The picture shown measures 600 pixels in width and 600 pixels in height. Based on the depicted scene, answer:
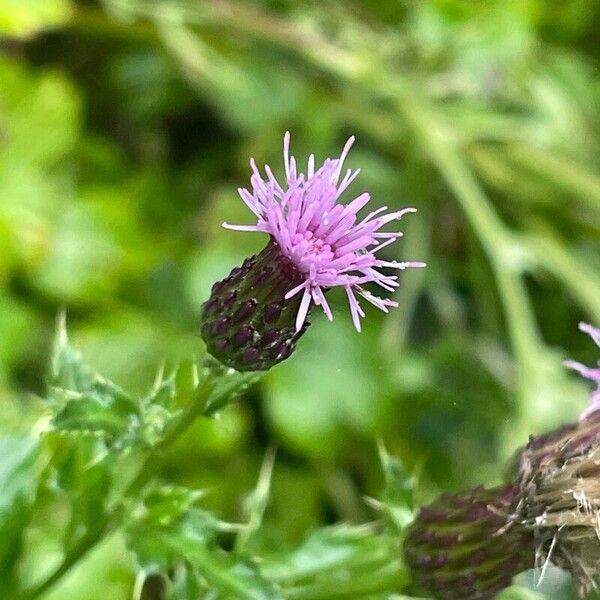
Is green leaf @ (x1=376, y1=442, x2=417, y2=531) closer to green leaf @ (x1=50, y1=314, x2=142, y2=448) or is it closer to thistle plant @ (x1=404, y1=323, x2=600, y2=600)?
thistle plant @ (x1=404, y1=323, x2=600, y2=600)

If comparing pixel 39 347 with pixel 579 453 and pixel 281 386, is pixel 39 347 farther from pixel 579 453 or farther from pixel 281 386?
pixel 579 453

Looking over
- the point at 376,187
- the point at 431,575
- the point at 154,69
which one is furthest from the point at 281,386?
the point at 431,575

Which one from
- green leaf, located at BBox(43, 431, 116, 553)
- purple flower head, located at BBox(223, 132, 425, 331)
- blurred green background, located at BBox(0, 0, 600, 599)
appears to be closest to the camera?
purple flower head, located at BBox(223, 132, 425, 331)

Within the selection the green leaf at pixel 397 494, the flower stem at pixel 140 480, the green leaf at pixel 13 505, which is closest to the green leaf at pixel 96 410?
the flower stem at pixel 140 480

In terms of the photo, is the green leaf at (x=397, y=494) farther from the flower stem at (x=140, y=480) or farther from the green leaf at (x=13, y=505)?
the green leaf at (x=13, y=505)

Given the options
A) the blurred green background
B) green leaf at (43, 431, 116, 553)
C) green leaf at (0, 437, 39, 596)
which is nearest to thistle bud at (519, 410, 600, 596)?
green leaf at (43, 431, 116, 553)

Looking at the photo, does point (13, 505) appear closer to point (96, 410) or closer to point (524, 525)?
point (96, 410)

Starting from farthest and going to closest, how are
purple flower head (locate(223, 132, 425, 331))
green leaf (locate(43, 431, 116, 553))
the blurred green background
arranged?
the blurred green background, green leaf (locate(43, 431, 116, 553)), purple flower head (locate(223, 132, 425, 331))
